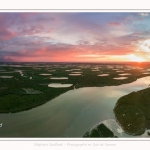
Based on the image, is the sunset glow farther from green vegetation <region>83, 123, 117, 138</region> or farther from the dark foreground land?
green vegetation <region>83, 123, 117, 138</region>

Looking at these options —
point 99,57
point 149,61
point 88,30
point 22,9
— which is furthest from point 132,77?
point 22,9

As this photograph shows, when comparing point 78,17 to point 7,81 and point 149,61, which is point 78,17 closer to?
point 149,61

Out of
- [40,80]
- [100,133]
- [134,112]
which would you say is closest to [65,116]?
[100,133]

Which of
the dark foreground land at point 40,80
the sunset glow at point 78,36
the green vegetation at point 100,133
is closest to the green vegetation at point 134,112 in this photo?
the green vegetation at point 100,133

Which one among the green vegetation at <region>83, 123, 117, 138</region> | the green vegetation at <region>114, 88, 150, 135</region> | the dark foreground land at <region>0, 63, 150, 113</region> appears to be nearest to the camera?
the green vegetation at <region>83, 123, 117, 138</region>

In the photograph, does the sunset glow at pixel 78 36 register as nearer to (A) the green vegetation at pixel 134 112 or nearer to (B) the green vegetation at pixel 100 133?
(A) the green vegetation at pixel 134 112

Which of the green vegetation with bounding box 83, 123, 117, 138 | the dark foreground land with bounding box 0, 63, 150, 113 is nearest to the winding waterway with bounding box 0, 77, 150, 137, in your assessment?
the green vegetation with bounding box 83, 123, 117, 138
